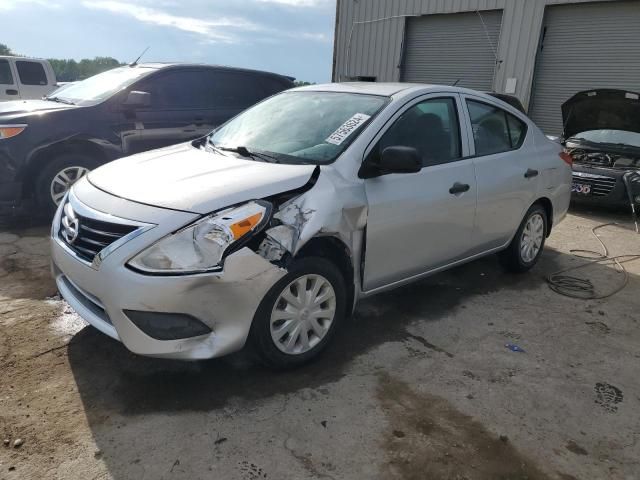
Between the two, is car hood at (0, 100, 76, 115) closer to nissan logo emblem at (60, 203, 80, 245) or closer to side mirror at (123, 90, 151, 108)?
side mirror at (123, 90, 151, 108)

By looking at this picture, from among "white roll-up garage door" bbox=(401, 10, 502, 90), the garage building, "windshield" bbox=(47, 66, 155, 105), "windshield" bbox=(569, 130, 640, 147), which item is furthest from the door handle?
"white roll-up garage door" bbox=(401, 10, 502, 90)

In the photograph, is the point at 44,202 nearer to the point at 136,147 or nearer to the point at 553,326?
the point at 136,147

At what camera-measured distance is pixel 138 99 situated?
5570mm

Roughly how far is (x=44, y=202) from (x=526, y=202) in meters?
4.75

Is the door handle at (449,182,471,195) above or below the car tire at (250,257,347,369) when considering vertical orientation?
above

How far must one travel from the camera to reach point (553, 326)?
379 centimetres

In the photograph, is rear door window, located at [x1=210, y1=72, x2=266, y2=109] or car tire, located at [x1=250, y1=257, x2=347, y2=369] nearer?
car tire, located at [x1=250, y1=257, x2=347, y2=369]

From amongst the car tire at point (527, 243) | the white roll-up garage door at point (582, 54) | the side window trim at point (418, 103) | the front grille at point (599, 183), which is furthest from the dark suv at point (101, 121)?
the white roll-up garage door at point (582, 54)

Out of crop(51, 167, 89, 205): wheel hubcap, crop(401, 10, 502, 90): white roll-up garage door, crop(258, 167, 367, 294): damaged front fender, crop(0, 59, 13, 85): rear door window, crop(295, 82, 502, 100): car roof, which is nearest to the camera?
crop(258, 167, 367, 294): damaged front fender

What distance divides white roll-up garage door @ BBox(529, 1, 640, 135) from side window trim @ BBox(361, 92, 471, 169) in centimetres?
872

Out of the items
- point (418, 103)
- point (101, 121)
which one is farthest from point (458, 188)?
point (101, 121)

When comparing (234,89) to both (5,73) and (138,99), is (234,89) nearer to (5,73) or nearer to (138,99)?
(138,99)

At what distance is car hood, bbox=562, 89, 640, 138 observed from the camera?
726 cm

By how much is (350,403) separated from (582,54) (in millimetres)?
11004
